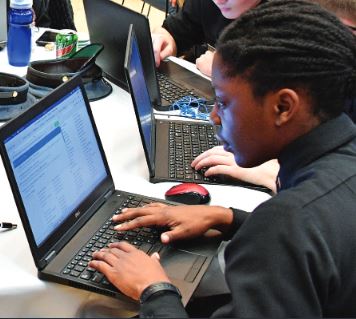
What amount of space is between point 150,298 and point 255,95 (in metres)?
0.40

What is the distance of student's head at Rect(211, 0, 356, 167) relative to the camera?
36.5 inches

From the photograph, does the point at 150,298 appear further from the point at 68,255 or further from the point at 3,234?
the point at 3,234

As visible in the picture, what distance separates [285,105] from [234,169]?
51 centimetres

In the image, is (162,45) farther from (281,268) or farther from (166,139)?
(281,268)

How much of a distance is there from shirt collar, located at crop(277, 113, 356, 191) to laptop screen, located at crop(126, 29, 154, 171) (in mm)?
509

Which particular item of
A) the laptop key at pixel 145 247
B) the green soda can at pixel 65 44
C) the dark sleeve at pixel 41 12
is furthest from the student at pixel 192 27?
the laptop key at pixel 145 247

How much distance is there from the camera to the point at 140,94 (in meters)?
1.53

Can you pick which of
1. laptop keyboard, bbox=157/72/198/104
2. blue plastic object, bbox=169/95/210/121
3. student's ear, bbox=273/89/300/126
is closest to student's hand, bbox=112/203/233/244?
student's ear, bbox=273/89/300/126

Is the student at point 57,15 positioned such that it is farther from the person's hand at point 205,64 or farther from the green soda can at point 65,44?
the person's hand at point 205,64

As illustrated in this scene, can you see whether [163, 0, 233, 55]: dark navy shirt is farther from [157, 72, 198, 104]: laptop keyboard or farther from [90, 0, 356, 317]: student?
[90, 0, 356, 317]: student

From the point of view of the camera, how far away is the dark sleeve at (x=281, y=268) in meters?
0.81

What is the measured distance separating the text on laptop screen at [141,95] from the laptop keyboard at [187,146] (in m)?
0.08

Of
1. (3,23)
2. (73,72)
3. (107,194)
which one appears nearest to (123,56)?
(73,72)

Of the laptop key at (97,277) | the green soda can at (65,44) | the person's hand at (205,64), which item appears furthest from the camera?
the person's hand at (205,64)
